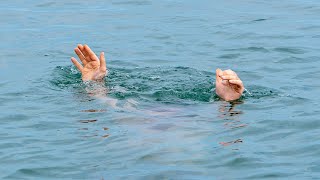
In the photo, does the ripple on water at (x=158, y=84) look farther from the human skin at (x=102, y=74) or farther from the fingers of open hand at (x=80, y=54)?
the fingers of open hand at (x=80, y=54)

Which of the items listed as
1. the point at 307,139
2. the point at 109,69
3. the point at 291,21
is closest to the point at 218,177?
the point at 307,139

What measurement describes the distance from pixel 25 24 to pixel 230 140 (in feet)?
25.8

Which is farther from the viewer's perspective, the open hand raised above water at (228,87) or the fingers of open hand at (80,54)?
the fingers of open hand at (80,54)

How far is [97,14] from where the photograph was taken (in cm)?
1656

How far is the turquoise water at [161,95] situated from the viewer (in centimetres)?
826

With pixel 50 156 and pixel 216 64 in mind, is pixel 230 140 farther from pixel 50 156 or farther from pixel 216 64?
pixel 216 64

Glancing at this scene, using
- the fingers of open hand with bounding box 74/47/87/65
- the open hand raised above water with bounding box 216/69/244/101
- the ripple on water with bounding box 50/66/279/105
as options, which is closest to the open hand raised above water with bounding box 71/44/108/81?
the fingers of open hand with bounding box 74/47/87/65

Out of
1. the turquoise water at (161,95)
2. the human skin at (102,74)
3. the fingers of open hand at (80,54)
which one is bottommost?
the turquoise water at (161,95)

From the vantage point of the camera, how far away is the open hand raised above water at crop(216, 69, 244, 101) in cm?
995

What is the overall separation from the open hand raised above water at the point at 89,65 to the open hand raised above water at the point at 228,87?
179cm

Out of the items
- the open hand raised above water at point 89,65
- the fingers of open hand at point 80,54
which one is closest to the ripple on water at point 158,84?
the open hand raised above water at point 89,65

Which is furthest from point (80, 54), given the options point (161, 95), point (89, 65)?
point (161, 95)

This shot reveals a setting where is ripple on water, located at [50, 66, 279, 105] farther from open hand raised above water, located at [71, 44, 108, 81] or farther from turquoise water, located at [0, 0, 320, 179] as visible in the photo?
open hand raised above water, located at [71, 44, 108, 81]

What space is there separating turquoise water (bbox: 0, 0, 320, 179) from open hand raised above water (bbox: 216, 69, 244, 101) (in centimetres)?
15
